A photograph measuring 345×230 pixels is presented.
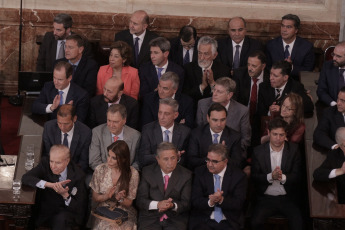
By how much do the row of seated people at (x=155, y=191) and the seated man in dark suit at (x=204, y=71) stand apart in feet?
4.86

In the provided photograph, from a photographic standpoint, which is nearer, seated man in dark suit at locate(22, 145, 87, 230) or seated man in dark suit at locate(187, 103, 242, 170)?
Answer: seated man in dark suit at locate(22, 145, 87, 230)

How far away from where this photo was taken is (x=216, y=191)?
801cm

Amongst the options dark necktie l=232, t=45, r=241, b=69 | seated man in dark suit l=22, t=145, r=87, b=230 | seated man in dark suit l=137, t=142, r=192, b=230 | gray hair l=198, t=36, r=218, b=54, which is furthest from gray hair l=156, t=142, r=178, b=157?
dark necktie l=232, t=45, r=241, b=69

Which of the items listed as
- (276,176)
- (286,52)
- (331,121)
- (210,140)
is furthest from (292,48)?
(276,176)

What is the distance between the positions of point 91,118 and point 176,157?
1403 mm

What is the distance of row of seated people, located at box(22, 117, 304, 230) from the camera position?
788cm

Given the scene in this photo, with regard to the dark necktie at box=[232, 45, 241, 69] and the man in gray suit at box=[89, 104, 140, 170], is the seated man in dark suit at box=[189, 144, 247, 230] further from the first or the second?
the dark necktie at box=[232, 45, 241, 69]

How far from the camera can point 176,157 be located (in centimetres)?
796

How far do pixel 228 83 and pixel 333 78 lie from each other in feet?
3.89

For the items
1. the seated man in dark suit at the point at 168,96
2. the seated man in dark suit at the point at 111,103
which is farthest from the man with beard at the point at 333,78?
the seated man in dark suit at the point at 111,103

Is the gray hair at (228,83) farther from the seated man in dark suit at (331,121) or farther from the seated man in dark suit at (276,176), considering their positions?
the seated man in dark suit at (331,121)

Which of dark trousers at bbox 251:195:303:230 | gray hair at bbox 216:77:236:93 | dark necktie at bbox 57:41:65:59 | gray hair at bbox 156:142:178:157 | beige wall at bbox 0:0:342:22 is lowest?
dark trousers at bbox 251:195:303:230

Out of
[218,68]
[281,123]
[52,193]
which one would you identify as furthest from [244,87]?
[52,193]

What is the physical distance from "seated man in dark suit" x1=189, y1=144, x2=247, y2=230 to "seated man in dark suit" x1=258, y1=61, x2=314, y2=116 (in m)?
1.34
